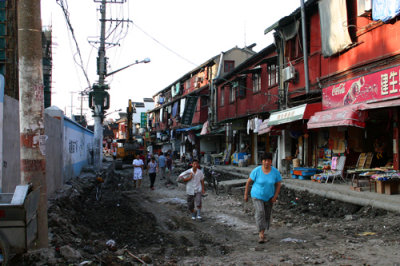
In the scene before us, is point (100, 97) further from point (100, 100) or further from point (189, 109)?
point (189, 109)

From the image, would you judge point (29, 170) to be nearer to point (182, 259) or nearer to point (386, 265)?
point (182, 259)

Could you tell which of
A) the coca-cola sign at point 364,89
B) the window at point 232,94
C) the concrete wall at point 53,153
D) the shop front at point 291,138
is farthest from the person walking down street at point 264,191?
the window at point 232,94

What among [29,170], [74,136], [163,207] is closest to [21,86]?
[29,170]

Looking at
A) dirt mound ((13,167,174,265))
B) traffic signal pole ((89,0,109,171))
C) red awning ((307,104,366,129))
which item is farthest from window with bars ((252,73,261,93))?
dirt mound ((13,167,174,265))

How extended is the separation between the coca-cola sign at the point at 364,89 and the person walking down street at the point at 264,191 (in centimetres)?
563

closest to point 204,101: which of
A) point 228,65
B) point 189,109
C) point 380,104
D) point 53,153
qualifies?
point 189,109

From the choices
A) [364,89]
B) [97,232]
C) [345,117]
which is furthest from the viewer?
[364,89]

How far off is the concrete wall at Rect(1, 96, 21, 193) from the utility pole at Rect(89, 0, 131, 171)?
47.8 feet

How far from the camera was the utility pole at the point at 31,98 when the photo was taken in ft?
16.1

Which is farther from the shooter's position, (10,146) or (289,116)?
(289,116)

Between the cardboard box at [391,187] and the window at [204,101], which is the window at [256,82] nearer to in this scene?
the window at [204,101]

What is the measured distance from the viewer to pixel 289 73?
1619cm

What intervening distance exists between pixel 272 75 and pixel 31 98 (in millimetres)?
17120

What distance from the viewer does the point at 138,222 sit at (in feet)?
29.7
